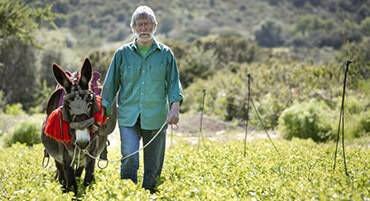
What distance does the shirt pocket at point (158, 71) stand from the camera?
441cm

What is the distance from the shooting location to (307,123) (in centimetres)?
1162

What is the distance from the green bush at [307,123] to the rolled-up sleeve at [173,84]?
8169mm

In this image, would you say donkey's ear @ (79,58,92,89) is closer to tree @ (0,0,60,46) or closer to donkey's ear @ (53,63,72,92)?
donkey's ear @ (53,63,72,92)

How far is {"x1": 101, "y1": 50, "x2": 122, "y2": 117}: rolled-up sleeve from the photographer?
4.35 m

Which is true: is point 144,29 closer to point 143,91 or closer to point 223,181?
point 143,91

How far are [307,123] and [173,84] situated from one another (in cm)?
831

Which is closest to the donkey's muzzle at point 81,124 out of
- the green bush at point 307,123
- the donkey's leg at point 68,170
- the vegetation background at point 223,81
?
the donkey's leg at point 68,170

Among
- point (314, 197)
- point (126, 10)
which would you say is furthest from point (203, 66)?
point (126, 10)

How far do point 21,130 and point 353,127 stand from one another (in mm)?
10134

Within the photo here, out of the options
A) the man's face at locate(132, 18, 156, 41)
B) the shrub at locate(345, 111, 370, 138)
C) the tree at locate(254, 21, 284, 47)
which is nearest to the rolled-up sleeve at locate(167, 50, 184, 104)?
the man's face at locate(132, 18, 156, 41)

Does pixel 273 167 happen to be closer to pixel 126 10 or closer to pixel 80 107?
pixel 80 107

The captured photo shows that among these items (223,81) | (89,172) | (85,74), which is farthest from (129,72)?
(223,81)

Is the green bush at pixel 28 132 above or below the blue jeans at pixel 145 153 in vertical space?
below

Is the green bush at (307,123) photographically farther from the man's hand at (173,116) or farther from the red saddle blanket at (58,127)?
the red saddle blanket at (58,127)
